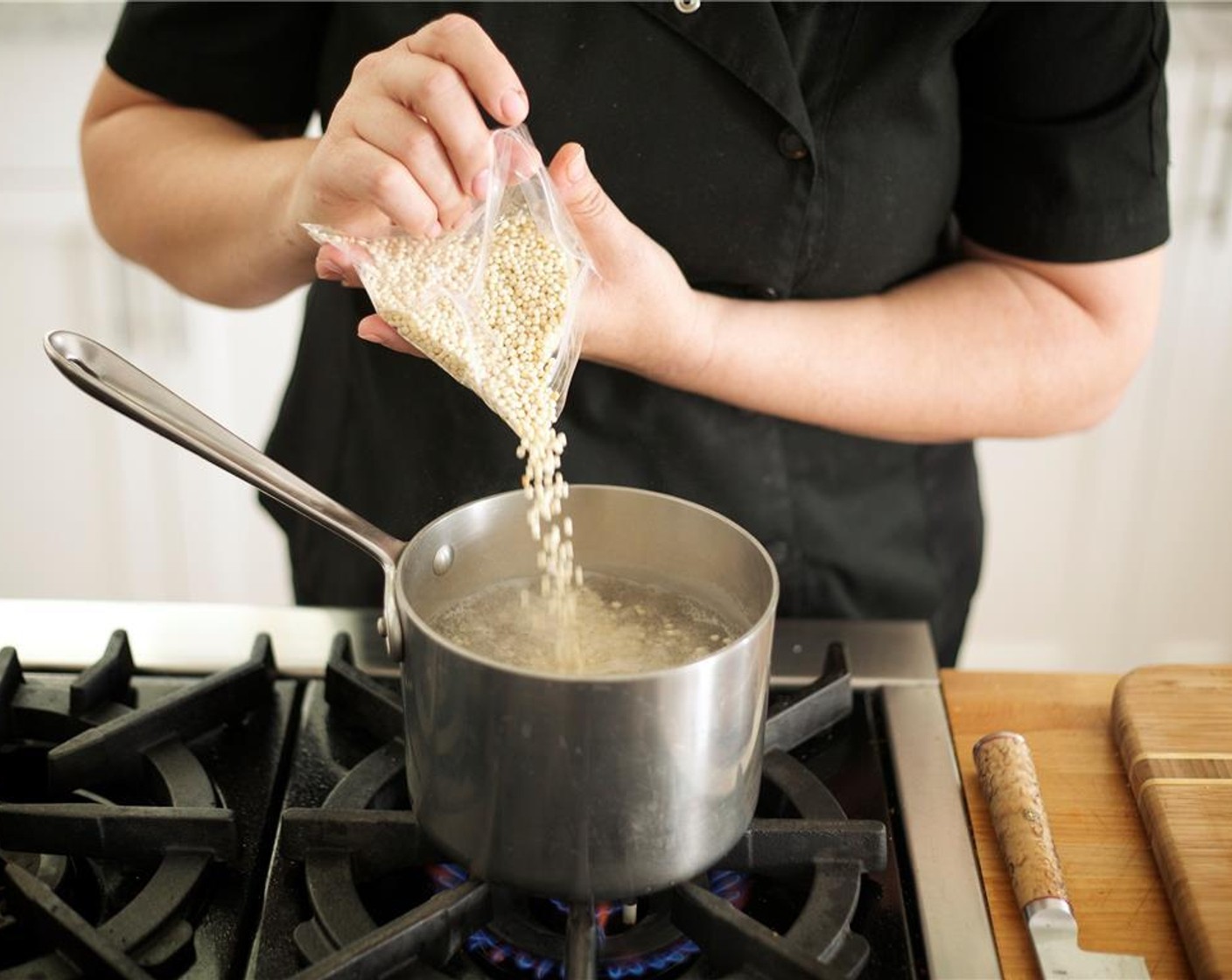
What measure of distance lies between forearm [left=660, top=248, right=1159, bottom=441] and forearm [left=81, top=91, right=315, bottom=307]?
284 mm

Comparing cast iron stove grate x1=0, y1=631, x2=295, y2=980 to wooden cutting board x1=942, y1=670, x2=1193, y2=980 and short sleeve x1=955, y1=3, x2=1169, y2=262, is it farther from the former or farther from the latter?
short sleeve x1=955, y1=3, x2=1169, y2=262

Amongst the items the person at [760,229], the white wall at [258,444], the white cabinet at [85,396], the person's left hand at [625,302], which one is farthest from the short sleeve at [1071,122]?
the white cabinet at [85,396]

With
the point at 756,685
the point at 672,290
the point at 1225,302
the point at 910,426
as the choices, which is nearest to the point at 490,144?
the point at 672,290

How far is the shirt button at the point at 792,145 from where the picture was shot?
0.87m

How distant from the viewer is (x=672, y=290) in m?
0.83

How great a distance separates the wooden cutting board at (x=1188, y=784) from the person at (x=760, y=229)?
0.93 ft

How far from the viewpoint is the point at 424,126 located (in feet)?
2.16

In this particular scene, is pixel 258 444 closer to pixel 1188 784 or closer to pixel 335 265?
pixel 335 265

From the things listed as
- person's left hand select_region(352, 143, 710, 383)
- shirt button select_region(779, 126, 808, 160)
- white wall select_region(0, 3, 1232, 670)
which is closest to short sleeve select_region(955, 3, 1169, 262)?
shirt button select_region(779, 126, 808, 160)

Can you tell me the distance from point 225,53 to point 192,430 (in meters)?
0.45

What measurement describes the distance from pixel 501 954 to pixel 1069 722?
36cm

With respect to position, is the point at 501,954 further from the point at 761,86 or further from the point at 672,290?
the point at 761,86

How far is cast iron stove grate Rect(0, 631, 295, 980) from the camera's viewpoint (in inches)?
23.3

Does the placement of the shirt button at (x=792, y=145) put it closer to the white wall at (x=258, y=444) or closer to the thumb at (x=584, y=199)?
the thumb at (x=584, y=199)
